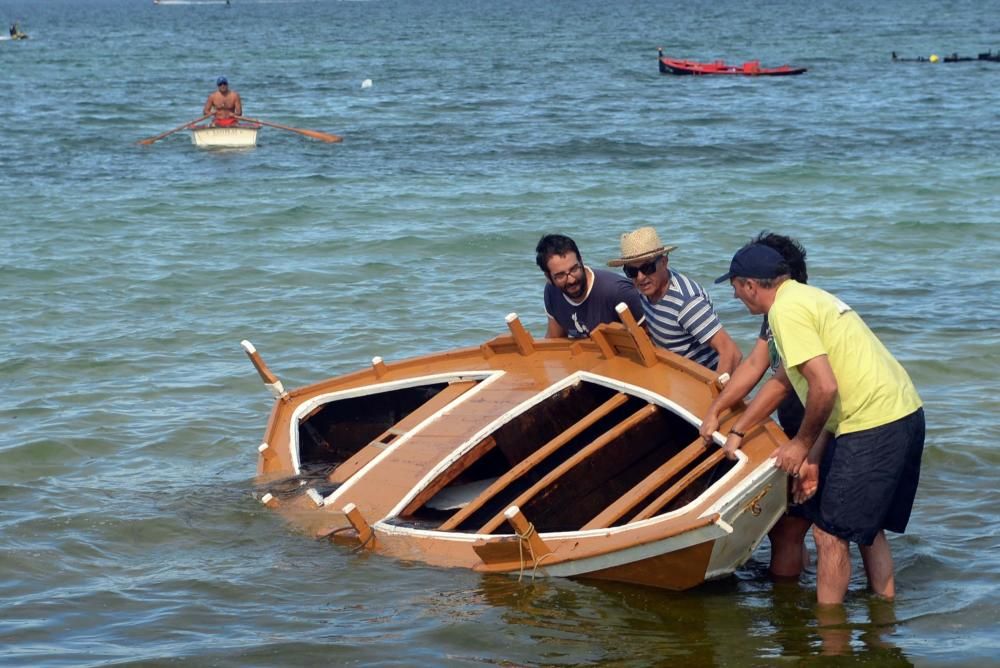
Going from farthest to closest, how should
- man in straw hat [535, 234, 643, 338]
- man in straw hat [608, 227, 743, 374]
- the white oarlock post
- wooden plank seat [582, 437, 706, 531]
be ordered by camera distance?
the white oarlock post
man in straw hat [535, 234, 643, 338]
man in straw hat [608, 227, 743, 374]
wooden plank seat [582, 437, 706, 531]

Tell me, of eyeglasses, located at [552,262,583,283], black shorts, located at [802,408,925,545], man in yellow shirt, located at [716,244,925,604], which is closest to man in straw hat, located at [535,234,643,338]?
eyeglasses, located at [552,262,583,283]

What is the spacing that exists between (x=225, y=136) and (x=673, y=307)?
2060cm

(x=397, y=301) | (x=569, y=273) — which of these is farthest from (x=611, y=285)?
(x=397, y=301)

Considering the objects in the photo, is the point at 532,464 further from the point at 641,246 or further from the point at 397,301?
the point at 397,301

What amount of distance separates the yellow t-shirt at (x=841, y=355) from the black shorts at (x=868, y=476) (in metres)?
0.06

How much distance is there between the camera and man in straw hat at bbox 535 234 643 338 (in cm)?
762

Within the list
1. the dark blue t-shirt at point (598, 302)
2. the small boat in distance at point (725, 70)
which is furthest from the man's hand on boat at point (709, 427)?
the small boat in distance at point (725, 70)

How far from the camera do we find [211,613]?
696 centimetres

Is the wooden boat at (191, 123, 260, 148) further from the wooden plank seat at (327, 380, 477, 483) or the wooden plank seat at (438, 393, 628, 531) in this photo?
the wooden plank seat at (438, 393, 628, 531)

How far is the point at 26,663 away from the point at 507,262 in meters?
10.9

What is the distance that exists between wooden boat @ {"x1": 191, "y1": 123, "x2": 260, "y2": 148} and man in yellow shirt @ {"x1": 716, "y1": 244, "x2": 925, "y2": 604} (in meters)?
21.9

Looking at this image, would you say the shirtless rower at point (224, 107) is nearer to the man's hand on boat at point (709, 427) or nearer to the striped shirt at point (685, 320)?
the striped shirt at point (685, 320)

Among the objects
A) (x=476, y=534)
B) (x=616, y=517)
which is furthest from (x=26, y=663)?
(x=616, y=517)

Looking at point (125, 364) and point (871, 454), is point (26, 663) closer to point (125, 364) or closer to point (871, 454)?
point (871, 454)
